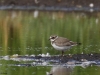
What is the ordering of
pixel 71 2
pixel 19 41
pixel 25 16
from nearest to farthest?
pixel 19 41
pixel 25 16
pixel 71 2

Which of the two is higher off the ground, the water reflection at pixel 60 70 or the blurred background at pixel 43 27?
the blurred background at pixel 43 27

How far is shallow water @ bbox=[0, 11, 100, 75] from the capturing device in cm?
1425

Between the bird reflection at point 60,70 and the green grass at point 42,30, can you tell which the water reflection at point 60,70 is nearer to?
the bird reflection at point 60,70

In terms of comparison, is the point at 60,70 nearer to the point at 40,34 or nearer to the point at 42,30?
the point at 40,34

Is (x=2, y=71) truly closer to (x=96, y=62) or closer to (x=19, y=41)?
(x=96, y=62)

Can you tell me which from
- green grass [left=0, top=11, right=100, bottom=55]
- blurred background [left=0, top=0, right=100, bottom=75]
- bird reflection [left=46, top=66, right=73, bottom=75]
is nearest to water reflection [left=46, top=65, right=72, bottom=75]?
bird reflection [left=46, top=66, right=73, bottom=75]

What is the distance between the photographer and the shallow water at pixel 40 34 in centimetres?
1425

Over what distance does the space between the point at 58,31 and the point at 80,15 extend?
8999mm

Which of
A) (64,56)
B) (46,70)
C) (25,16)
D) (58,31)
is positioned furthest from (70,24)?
(46,70)

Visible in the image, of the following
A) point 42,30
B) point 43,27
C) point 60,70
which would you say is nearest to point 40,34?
point 42,30

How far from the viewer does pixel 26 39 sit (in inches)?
829

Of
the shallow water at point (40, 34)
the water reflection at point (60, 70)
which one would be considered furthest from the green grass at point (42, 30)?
the water reflection at point (60, 70)

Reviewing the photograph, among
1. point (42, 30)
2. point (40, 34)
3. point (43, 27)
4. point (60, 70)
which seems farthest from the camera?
point (43, 27)

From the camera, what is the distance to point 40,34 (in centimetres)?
2294
